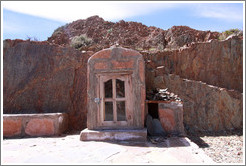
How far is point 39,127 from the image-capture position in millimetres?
6969

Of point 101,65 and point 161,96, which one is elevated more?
point 101,65

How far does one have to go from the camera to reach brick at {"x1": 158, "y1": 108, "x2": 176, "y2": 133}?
5.68m

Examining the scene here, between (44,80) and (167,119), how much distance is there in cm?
803

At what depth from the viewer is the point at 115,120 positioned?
564 centimetres

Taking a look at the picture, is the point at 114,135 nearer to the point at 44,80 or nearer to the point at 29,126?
the point at 29,126

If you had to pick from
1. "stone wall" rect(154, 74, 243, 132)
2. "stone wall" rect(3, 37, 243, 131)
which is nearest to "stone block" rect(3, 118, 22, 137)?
"stone wall" rect(3, 37, 243, 131)

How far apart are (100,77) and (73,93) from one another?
576 cm

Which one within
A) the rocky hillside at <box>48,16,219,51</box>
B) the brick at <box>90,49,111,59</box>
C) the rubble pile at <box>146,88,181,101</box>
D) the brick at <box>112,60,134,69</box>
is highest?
the rocky hillside at <box>48,16,219,51</box>

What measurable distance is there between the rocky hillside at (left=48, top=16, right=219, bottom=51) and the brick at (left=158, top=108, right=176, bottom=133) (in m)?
12.0

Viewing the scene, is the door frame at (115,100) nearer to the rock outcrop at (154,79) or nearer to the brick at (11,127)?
the brick at (11,127)

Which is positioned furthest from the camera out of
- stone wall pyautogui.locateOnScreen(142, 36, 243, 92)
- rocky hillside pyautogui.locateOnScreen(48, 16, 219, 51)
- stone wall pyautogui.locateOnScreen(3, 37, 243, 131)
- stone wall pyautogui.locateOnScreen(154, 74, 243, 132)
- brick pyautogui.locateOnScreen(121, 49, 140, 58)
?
rocky hillside pyautogui.locateOnScreen(48, 16, 219, 51)

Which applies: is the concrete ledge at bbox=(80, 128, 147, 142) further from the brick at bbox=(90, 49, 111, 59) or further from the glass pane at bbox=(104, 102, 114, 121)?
the brick at bbox=(90, 49, 111, 59)

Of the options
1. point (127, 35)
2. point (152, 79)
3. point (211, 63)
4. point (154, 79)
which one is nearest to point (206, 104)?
point (211, 63)

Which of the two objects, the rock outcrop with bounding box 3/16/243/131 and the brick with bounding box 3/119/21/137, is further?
the rock outcrop with bounding box 3/16/243/131
